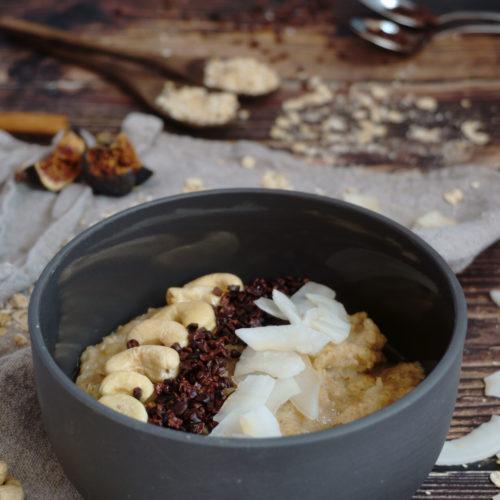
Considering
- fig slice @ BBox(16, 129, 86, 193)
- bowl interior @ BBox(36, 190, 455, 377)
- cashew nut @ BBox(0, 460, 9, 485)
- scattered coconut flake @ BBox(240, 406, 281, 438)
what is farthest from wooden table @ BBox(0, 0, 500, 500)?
cashew nut @ BBox(0, 460, 9, 485)

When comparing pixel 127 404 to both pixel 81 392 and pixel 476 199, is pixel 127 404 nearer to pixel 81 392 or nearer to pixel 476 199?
pixel 81 392

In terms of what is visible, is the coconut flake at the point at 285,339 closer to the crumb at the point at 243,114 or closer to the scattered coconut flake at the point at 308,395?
the scattered coconut flake at the point at 308,395

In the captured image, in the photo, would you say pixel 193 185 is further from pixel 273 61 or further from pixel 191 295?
pixel 273 61

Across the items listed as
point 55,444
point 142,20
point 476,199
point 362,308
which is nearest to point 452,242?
point 476,199

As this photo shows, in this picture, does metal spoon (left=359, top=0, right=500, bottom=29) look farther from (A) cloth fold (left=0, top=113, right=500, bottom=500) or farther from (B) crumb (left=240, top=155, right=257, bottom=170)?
(B) crumb (left=240, top=155, right=257, bottom=170)

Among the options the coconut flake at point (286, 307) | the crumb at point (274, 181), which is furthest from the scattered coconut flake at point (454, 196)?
the coconut flake at point (286, 307)

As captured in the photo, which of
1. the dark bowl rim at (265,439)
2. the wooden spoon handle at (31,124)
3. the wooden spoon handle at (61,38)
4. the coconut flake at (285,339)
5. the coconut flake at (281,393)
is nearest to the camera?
the dark bowl rim at (265,439)
